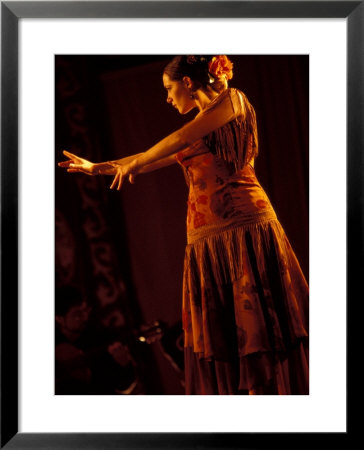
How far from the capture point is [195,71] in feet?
4.14

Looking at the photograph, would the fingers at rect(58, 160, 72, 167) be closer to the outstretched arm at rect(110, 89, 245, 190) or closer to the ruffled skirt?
the outstretched arm at rect(110, 89, 245, 190)

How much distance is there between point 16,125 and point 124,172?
0.28 m

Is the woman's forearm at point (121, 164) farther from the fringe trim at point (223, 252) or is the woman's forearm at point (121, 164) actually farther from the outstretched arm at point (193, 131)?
the fringe trim at point (223, 252)

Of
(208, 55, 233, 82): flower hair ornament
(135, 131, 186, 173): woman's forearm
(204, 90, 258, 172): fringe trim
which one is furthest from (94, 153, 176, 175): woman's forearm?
(208, 55, 233, 82): flower hair ornament

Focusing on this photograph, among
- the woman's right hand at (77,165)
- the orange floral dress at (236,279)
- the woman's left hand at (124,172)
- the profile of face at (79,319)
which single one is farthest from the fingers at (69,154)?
the profile of face at (79,319)

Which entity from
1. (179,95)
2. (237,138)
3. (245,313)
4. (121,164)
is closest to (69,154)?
(121,164)

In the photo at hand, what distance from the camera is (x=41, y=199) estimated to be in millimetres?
1246

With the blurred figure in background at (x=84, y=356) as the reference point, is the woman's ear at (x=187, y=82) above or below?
above

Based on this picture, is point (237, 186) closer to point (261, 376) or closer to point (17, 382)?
point (261, 376)

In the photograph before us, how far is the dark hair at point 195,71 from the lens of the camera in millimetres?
1253

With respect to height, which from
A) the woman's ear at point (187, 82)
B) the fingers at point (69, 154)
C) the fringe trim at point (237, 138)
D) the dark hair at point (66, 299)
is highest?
the woman's ear at point (187, 82)

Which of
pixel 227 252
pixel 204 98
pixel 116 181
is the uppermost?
pixel 204 98

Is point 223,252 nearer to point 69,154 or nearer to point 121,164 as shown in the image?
point 121,164

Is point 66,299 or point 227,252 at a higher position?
point 227,252
